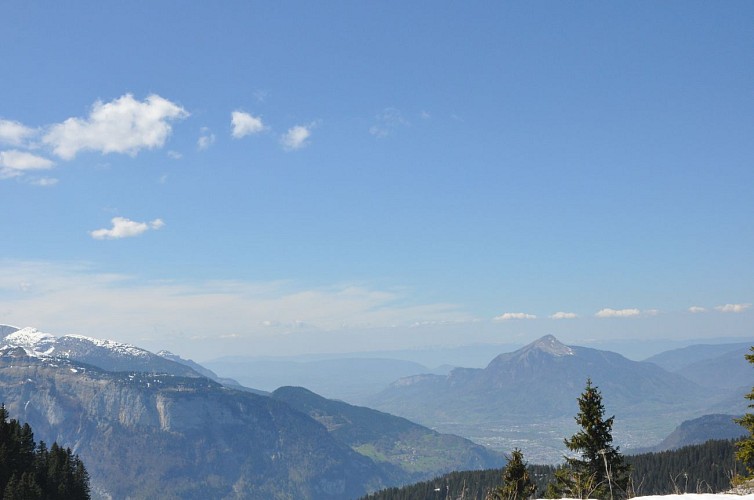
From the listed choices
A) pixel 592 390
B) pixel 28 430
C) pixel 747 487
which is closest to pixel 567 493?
pixel 592 390

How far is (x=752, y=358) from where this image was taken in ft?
100

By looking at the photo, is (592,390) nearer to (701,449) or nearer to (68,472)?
(68,472)

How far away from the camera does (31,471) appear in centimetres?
8075

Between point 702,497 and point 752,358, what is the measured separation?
21877mm

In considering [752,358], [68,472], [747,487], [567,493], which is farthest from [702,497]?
[68,472]

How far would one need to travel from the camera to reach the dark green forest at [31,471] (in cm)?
7056

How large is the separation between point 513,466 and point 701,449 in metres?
194

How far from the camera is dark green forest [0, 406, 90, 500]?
232ft

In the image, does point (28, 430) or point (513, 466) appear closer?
point (513, 466)

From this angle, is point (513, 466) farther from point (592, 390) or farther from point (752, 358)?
point (752, 358)

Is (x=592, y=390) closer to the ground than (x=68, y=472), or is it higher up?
higher up

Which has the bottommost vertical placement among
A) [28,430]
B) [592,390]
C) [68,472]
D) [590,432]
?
[68,472]

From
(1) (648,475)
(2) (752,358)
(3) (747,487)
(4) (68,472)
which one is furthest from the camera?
(1) (648,475)

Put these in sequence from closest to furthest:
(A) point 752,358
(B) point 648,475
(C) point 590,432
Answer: (A) point 752,358 < (C) point 590,432 < (B) point 648,475
